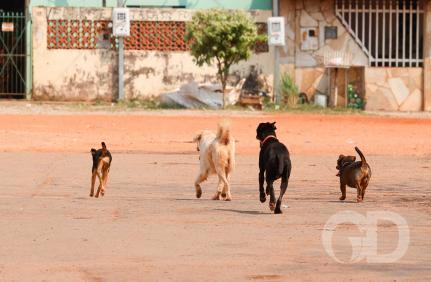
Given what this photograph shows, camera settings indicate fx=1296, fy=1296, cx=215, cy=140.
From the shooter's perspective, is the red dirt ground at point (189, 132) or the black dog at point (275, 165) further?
the red dirt ground at point (189, 132)

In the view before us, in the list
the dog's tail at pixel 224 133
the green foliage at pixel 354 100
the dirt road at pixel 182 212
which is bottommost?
the dirt road at pixel 182 212

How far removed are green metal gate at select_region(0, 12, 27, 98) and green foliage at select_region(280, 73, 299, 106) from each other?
6.72 m

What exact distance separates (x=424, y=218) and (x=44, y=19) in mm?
21989

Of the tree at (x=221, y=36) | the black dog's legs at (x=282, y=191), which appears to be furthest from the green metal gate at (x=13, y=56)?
A: the black dog's legs at (x=282, y=191)

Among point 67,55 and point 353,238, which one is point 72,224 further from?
point 67,55

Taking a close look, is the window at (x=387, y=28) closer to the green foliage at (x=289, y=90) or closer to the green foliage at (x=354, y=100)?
the green foliage at (x=354, y=100)

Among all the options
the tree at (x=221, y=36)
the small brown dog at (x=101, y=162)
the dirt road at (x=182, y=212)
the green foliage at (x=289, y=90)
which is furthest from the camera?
the green foliage at (x=289, y=90)

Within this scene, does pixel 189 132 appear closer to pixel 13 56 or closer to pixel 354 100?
pixel 354 100

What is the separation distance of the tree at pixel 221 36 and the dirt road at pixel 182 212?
22.1 ft

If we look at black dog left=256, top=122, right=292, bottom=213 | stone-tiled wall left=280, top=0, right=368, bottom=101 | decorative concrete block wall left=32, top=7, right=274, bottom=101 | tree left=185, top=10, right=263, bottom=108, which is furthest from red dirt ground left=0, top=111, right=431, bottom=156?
black dog left=256, top=122, right=292, bottom=213

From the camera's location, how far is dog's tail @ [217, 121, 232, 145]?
13.4 m

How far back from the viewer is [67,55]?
1320 inches

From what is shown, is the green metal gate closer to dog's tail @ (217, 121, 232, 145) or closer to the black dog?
dog's tail @ (217, 121, 232, 145)

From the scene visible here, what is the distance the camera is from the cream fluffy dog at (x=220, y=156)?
13570mm
